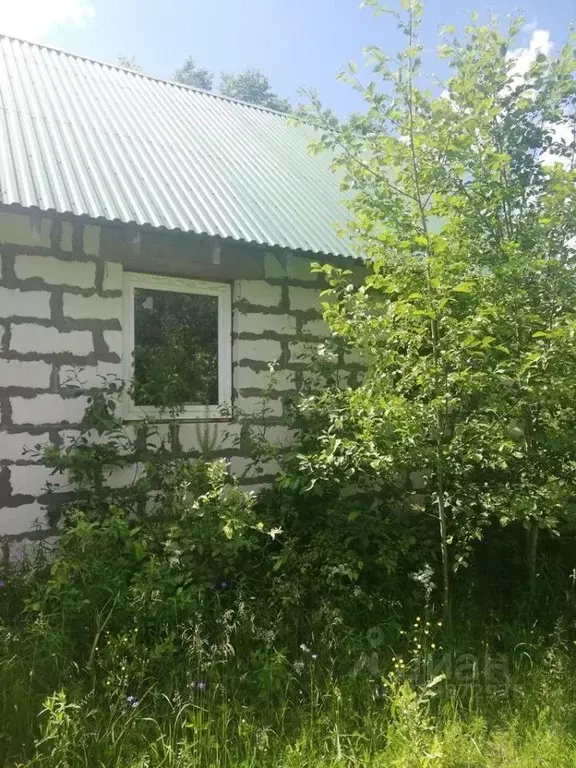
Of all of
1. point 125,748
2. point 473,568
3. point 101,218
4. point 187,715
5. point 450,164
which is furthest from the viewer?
point 473,568

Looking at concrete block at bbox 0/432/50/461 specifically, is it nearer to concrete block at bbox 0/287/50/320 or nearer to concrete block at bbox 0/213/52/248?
concrete block at bbox 0/287/50/320

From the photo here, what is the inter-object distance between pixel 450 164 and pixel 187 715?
325 centimetres

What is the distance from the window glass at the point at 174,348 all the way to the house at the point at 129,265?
0.01 meters

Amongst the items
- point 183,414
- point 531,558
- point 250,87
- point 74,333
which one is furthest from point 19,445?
point 250,87

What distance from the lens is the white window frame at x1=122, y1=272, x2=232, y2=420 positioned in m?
4.67

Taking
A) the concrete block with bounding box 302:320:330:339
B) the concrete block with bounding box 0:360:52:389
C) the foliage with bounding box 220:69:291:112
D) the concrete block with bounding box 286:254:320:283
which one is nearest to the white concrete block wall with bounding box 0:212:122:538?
the concrete block with bounding box 0:360:52:389

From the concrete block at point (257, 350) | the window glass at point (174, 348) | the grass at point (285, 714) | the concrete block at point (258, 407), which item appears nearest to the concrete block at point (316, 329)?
the concrete block at point (257, 350)

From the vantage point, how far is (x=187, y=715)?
283cm

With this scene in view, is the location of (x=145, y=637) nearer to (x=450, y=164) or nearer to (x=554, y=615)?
(x=554, y=615)

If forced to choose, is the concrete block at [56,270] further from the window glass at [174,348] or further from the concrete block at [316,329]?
the concrete block at [316,329]

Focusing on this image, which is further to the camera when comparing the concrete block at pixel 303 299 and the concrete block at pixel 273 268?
the concrete block at pixel 303 299

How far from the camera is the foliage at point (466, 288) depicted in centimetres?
329

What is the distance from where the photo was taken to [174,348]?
4.88 meters

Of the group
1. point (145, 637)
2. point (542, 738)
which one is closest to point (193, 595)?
point (145, 637)
